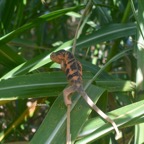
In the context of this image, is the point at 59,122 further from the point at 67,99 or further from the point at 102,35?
the point at 102,35

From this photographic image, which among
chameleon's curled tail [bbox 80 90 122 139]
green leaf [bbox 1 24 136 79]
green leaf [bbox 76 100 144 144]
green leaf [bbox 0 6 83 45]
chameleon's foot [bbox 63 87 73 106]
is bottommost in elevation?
green leaf [bbox 76 100 144 144]

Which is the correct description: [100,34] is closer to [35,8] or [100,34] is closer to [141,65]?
[141,65]

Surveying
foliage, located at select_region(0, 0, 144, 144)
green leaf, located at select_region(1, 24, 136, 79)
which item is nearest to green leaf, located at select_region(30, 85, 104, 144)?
foliage, located at select_region(0, 0, 144, 144)

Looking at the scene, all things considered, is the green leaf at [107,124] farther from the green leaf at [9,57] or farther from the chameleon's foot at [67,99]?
the green leaf at [9,57]

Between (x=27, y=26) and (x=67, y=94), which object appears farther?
(x=27, y=26)

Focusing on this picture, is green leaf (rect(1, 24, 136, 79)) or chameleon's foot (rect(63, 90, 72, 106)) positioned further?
green leaf (rect(1, 24, 136, 79))

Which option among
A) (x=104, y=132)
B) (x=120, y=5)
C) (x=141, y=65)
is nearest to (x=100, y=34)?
(x=141, y=65)

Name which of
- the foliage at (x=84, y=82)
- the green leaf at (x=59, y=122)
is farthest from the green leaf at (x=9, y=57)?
the green leaf at (x=59, y=122)

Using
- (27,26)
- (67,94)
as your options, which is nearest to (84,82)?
(67,94)

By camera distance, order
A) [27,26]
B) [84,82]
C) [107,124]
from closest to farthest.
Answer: [107,124] → [84,82] → [27,26]

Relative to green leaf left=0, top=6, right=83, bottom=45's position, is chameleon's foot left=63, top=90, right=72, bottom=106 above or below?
below

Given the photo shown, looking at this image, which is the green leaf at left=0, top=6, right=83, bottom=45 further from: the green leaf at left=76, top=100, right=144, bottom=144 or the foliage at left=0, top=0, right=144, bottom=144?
the green leaf at left=76, top=100, right=144, bottom=144
